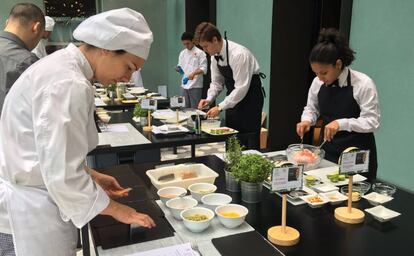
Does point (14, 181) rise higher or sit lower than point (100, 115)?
higher

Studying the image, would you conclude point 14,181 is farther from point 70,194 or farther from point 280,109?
point 280,109

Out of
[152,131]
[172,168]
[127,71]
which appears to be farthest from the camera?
[152,131]

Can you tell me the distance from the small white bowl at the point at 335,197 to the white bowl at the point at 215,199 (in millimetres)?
425

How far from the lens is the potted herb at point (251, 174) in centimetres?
148

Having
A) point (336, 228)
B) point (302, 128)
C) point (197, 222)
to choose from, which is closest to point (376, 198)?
point (336, 228)

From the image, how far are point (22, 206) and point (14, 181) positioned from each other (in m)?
0.09

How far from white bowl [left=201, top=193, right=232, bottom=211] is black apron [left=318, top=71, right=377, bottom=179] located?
0.91 meters

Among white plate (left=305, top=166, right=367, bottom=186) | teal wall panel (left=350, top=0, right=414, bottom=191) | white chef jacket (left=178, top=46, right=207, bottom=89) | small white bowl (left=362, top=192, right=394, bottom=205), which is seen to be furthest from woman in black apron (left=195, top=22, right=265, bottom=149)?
white chef jacket (left=178, top=46, right=207, bottom=89)

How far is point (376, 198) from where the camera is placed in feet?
5.03

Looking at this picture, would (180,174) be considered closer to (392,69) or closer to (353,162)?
(353,162)

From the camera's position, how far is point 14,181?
1.19m

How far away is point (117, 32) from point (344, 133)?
1.47 m

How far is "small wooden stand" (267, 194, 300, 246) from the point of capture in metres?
1.20

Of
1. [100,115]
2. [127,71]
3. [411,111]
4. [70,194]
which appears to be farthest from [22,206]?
[411,111]
